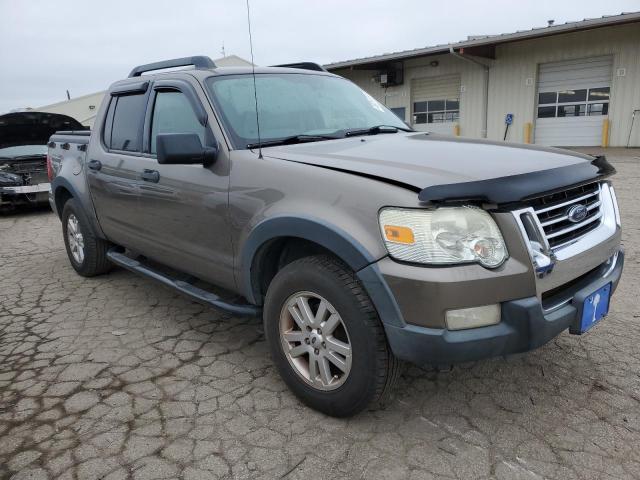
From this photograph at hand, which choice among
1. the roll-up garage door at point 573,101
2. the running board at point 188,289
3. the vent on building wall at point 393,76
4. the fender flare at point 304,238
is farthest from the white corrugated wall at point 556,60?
the fender flare at point 304,238

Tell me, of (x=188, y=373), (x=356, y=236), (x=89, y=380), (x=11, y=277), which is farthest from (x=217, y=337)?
(x=11, y=277)

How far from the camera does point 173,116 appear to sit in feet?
11.6

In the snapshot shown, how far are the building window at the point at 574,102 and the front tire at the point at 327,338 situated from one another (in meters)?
16.3

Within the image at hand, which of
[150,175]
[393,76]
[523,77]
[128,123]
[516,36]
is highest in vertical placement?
[516,36]

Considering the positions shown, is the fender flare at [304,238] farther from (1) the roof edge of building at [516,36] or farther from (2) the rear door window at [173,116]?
(1) the roof edge of building at [516,36]

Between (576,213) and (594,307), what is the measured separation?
45 centimetres

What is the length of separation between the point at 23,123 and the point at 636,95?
51.4ft

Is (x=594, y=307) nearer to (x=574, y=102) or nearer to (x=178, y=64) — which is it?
(x=178, y=64)

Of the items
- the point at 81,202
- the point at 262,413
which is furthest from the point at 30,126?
the point at 262,413

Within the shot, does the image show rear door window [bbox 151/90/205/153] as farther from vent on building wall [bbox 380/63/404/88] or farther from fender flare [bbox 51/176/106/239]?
vent on building wall [bbox 380/63/404/88]

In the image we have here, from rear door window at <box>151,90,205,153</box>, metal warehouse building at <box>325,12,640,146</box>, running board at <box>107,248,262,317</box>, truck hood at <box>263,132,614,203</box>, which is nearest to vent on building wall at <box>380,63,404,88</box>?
metal warehouse building at <box>325,12,640,146</box>

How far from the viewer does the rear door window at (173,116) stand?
11.0ft

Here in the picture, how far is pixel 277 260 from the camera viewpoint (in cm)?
286

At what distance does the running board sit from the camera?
2986 mm
